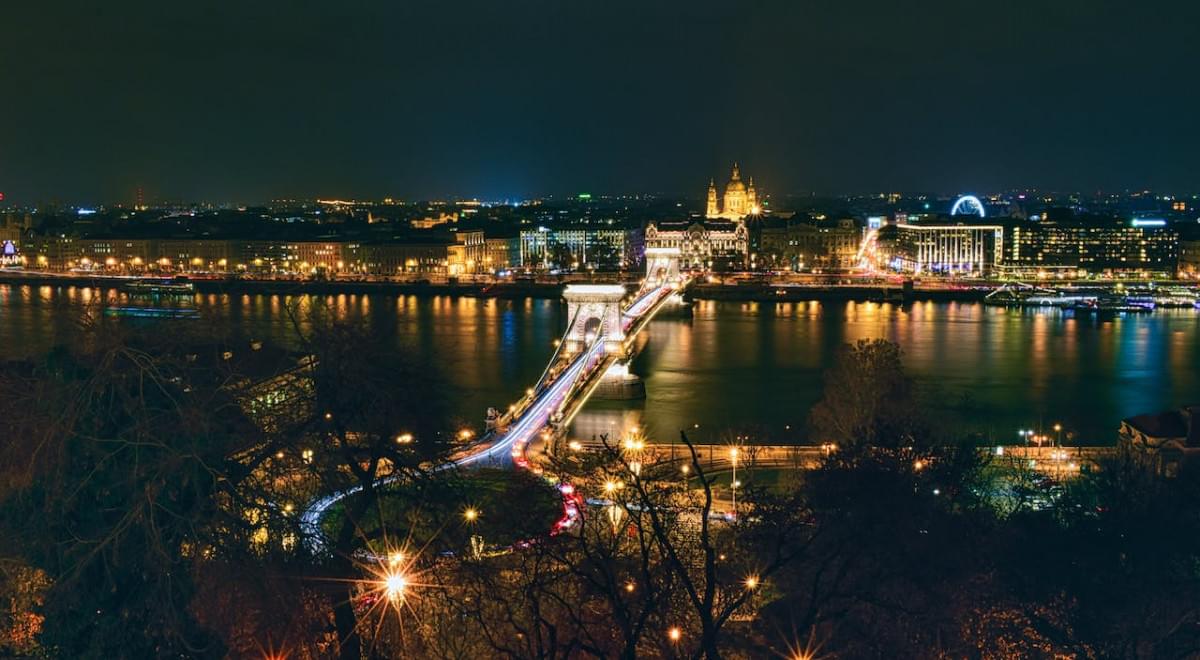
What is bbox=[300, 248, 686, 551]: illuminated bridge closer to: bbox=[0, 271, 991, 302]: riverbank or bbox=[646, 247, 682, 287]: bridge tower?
bbox=[0, 271, 991, 302]: riverbank

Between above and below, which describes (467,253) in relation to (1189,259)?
above

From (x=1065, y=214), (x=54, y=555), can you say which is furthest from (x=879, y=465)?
(x=1065, y=214)

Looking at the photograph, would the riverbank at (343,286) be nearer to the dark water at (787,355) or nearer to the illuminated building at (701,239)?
the dark water at (787,355)

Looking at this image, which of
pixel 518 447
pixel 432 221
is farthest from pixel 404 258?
pixel 518 447

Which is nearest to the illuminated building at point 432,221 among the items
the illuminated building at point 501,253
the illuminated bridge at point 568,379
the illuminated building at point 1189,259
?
the illuminated building at point 501,253

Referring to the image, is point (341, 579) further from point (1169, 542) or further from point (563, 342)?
point (563, 342)

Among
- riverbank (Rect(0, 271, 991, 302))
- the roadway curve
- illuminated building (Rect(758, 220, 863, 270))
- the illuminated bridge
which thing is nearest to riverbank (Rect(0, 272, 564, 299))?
riverbank (Rect(0, 271, 991, 302))

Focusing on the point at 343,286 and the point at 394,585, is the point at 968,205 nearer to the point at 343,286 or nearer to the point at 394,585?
the point at 343,286

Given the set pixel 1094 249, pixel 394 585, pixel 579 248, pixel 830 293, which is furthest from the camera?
pixel 579 248
